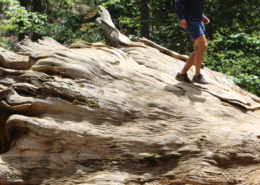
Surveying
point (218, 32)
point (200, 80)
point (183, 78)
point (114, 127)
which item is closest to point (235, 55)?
point (218, 32)

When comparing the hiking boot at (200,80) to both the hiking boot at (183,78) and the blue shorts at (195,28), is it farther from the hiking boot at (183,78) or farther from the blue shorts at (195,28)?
the blue shorts at (195,28)

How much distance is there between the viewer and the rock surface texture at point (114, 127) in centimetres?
341

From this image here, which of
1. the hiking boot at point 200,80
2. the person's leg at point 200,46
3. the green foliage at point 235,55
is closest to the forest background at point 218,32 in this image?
the green foliage at point 235,55

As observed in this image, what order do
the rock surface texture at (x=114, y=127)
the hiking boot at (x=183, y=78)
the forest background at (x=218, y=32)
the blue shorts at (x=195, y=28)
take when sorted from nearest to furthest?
the rock surface texture at (x=114, y=127) → the blue shorts at (x=195, y=28) → the hiking boot at (x=183, y=78) → the forest background at (x=218, y=32)

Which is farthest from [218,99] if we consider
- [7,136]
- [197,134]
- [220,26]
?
[220,26]

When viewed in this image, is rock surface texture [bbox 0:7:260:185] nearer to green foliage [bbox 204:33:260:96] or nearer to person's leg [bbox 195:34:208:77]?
person's leg [bbox 195:34:208:77]

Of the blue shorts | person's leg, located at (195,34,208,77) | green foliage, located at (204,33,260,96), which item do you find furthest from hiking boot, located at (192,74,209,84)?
green foliage, located at (204,33,260,96)

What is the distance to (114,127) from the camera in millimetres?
3965

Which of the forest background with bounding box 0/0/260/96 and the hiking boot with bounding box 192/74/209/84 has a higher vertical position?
the forest background with bounding box 0/0/260/96

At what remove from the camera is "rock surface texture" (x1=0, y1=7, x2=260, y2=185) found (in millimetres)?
3410

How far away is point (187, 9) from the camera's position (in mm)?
4488

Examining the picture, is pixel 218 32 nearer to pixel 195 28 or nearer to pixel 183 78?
pixel 183 78

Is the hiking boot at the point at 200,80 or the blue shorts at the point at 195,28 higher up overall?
the blue shorts at the point at 195,28

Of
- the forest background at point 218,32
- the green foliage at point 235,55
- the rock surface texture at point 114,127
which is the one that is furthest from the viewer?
the forest background at point 218,32
